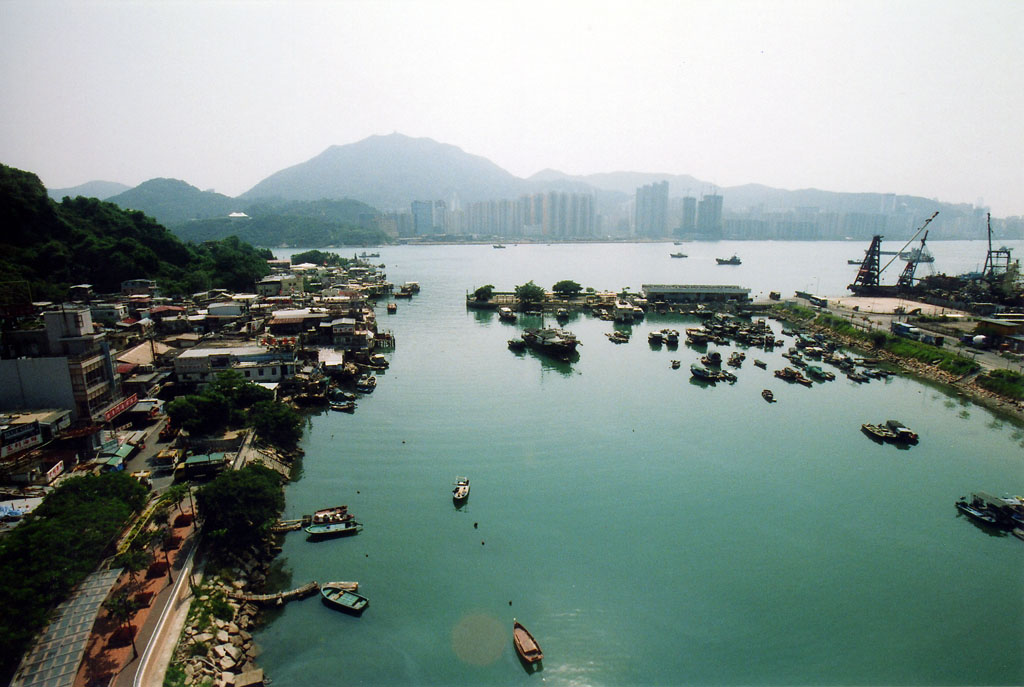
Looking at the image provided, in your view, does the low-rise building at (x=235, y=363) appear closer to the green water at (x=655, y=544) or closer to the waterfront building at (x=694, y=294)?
the green water at (x=655, y=544)

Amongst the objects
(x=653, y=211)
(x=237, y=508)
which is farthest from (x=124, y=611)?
(x=653, y=211)

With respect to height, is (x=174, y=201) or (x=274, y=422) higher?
(x=174, y=201)

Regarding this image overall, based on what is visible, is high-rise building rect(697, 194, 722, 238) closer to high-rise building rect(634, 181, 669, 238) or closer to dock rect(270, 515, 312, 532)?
high-rise building rect(634, 181, 669, 238)

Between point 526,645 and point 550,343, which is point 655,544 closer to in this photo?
point 526,645

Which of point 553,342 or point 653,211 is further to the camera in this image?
point 653,211

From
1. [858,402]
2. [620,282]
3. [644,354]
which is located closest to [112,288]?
[644,354]

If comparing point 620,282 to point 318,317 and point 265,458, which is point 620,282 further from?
point 265,458
